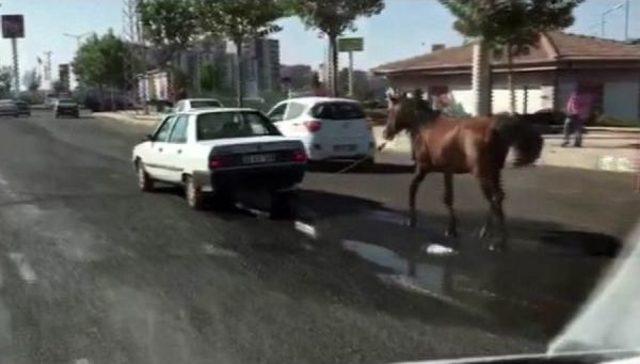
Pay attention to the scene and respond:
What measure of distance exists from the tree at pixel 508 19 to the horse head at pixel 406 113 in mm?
12088

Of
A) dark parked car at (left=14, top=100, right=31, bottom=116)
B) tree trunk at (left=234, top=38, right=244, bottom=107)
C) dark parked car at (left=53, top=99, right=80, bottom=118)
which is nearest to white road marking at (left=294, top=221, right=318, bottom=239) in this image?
tree trunk at (left=234, top=38, right=244, bottom=107)

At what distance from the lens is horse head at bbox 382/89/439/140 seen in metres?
11.5

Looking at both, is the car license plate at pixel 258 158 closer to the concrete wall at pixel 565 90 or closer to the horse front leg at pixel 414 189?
the horse front leg at pixel 414 189

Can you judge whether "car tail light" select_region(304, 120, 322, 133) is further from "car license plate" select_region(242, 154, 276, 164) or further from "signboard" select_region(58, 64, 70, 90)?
"signboard" select_region(58, 64, 70, 90)

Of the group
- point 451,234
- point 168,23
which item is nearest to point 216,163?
point 451,234

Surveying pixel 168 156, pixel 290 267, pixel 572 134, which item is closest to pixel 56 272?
pixel 290 267

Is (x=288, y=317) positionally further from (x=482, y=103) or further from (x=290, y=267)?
(x=482, y=103)

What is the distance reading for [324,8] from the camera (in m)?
33.2

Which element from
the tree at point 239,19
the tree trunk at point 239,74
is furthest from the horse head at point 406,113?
the tree trunk at point 239,74

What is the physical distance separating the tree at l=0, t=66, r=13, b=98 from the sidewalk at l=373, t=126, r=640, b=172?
141m

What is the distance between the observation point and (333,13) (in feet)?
110

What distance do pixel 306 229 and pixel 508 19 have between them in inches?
547

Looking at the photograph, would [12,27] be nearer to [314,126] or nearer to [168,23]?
[168,23]

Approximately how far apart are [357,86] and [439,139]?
45.8 m
